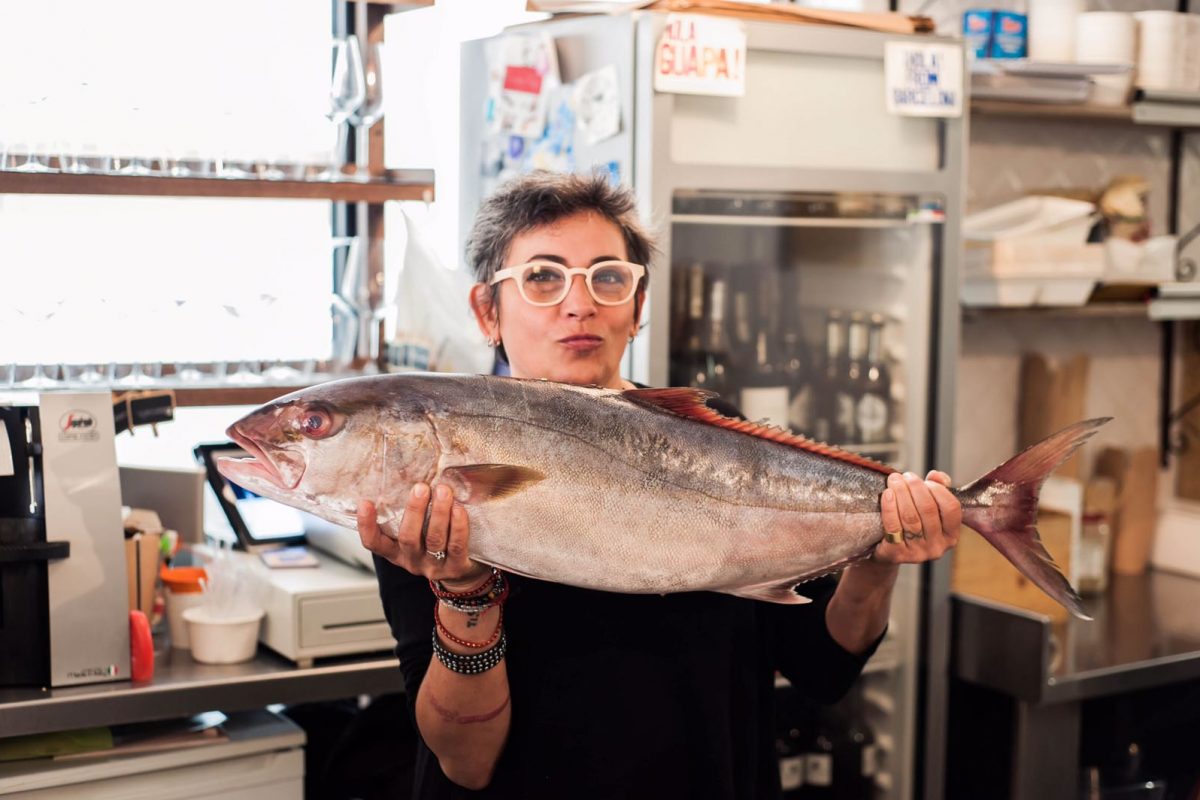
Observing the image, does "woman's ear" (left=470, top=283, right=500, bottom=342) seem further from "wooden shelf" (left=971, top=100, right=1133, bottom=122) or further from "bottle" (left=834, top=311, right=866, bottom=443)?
"wooden shelf" (left=971, top=100, right=1133, bottom=122)

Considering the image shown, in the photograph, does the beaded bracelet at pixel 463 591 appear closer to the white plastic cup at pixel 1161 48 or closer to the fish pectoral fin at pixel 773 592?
the fish pectoral fin at pixel 773 592

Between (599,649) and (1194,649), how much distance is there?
2315 millimetres

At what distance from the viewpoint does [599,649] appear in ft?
5.41

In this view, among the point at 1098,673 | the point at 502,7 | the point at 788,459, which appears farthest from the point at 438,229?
the point at 788,459

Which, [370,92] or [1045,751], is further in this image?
[1045,751]

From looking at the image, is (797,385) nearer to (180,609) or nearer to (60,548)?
(180,609)

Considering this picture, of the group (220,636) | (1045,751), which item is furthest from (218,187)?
(1045,751)

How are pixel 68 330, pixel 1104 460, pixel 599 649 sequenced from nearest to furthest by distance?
1. pixel 599 649
2. pixel 68 330
3. pixel 1104 460

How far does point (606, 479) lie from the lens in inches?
54.2

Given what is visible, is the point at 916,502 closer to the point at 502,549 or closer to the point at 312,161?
the point at 502,549

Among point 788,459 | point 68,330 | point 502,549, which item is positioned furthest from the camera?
point 68,330

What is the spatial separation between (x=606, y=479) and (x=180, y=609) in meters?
1.47

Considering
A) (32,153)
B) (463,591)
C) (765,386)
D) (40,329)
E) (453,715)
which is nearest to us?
(463,591)

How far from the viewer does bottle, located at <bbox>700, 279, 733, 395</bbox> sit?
299 cm
